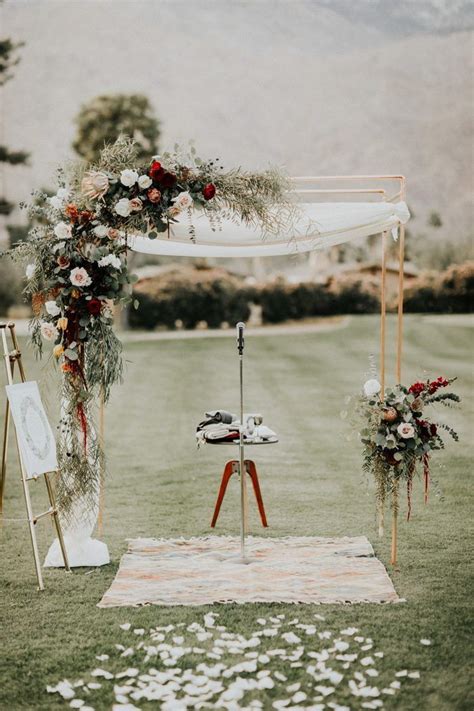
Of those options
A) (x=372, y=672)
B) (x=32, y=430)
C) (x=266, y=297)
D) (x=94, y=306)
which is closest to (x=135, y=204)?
(x=94, y=306)

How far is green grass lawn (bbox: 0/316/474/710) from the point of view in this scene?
423cm

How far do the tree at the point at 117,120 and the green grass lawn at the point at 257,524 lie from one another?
10.8m

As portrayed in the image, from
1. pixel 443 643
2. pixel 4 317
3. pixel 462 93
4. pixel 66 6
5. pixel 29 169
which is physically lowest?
pixel 443 643

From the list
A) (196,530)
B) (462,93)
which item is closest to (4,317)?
(462,93)

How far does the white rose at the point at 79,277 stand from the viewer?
5.18 m

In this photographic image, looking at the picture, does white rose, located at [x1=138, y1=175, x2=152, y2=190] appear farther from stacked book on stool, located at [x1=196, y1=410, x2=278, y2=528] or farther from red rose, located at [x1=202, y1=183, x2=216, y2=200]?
stacked book on stool, located at [x1=196, y1=410, x2=278, y2=528]

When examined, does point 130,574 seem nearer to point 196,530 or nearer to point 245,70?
point 196,530

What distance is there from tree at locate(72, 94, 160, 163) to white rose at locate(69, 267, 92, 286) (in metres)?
19.3

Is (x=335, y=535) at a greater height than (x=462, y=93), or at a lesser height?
lesser

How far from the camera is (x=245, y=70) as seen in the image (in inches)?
1078

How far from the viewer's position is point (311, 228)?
5.71 meters

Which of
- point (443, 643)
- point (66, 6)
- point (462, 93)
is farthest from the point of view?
point (66, 6)

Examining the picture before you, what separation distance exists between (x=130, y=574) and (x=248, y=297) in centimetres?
1614

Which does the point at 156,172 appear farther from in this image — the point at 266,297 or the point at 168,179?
the point at 266,297
